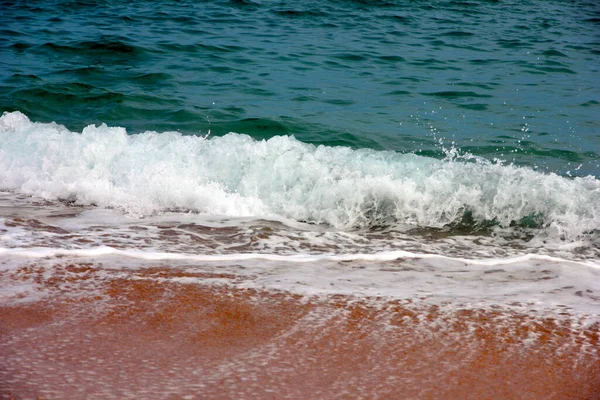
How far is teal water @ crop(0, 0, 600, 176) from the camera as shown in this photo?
24.8ft

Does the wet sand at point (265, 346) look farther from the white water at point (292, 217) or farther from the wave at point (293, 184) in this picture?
the wave at point (293, 184)

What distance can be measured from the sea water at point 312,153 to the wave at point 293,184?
0.7 inches

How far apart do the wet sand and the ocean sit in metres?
0.01

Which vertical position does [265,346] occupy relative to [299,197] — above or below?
above

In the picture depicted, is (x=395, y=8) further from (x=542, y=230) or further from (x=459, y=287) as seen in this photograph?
(x=459, y=287)

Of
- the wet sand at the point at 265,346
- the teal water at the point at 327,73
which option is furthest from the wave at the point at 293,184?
the wet sand at the point at 265,346

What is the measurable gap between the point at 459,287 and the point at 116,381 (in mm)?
1799

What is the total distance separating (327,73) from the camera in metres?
9.71

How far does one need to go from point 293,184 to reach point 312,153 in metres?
0.43

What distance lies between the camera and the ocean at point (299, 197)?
2.84 meters

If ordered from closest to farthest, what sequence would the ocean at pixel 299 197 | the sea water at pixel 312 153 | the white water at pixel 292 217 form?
1. the ocean at pixel 299 197
2. the white water at pixel 292 217
3. the sea water at pixel 312 153

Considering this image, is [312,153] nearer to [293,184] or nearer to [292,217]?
[293,184]

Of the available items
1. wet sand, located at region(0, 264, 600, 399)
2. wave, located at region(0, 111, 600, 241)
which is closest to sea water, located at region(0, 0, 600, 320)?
wave, located at region(0, 111, 600, 241)

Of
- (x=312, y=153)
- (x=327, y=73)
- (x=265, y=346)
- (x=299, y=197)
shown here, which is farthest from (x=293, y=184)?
(x=327, y=73)
